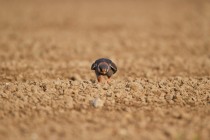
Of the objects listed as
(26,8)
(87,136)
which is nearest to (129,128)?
(87,136)

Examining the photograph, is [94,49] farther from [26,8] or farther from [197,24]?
[26,8]

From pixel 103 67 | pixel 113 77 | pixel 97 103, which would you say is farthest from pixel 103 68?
pixel 113 77

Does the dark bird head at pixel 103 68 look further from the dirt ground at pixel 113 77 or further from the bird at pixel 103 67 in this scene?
the dirt ground at pixel 113 77

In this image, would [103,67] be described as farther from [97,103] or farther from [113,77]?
[113,77]

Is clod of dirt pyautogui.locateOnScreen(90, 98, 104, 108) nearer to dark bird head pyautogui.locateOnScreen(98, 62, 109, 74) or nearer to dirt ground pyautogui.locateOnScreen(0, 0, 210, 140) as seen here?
dirt ground pyautogui.locateOnScreen(0, 0, 210, 140)

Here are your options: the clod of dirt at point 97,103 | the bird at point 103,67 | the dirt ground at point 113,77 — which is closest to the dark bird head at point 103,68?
the bird at point 103,67

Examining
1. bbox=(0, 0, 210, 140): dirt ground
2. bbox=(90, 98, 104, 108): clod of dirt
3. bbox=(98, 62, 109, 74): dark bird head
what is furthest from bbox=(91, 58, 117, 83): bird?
bbox=(90, 98, 104, 108): clod of dirt

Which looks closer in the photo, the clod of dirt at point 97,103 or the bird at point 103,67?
the clod of dirt at point 97,103

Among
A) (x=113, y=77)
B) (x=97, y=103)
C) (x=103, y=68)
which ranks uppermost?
(x=113, y=77)
